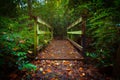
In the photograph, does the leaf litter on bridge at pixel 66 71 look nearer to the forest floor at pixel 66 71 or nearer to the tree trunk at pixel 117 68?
the forest floor at pixel 66 71

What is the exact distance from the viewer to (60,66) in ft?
10.2


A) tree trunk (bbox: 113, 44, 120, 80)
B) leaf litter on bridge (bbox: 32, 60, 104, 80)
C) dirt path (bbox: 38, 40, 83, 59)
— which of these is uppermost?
tree trunk (bbox: 113, 44, 120, 80)

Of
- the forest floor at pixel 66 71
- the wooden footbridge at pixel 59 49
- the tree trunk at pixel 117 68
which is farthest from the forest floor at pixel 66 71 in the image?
the wooden footbridge at pixel 59 49

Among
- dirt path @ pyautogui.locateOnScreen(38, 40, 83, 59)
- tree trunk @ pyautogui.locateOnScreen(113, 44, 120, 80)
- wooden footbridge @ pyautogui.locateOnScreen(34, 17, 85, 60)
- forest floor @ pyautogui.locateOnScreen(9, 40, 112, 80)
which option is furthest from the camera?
dirt path @ pyautogui.locateOnScreen(38, 40, 83, 59)

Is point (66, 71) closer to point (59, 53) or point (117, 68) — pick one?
point (117, 68)

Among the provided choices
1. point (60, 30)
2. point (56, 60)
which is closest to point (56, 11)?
point (60, 30)

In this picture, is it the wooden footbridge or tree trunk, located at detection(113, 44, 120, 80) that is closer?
tree trunk, located at detection(113, 44, 120, 80)

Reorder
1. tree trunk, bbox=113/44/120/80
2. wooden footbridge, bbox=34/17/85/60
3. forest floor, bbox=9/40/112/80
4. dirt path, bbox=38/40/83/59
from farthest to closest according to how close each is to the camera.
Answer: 1. dirt path, bbox=38/40/83/59
2. wooden footbridge, bbox=34/17/85/60
3. forest floor, bbox=9/40/112/80
4. tree trunk, bbox=113/44/120/80

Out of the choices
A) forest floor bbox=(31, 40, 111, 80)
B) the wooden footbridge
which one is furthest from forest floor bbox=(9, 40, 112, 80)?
the wooden footbridge

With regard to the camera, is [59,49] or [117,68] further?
[59,49]

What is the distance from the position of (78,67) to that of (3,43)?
1724 millimetres

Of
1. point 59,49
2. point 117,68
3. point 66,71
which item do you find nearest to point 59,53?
point 59,49

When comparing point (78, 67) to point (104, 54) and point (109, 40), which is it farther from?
point (109, 40)

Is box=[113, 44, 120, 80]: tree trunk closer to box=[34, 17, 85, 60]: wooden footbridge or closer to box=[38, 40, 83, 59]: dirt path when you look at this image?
box=[34, 17, 85, 60]: wooden footbridge
